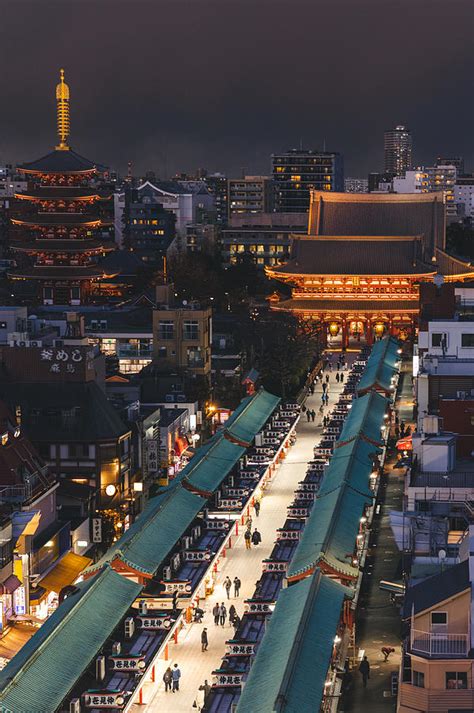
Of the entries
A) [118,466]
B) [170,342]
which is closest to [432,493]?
[118,466]

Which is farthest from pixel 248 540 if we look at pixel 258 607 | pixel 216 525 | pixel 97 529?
pixel 258 607

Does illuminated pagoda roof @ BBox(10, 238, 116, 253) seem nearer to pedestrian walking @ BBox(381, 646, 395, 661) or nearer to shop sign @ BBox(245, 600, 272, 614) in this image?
shop sign @ BBox(245, 600, 272, 614)

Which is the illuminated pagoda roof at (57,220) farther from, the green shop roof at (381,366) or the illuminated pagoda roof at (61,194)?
the green shop roof at (381,366)

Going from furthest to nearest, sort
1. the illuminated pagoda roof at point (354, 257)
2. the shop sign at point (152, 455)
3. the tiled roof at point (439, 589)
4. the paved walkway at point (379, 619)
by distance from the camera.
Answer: the illuminated pagoda roof at point (354, 257) → the shop sign at point (152, 455) → the paved walkway at point (379, 619) → the tiled roof at point (439, 589)

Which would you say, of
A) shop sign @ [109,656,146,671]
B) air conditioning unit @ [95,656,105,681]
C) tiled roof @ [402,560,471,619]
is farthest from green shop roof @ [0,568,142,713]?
tiled roof @ [402,560,471,619]

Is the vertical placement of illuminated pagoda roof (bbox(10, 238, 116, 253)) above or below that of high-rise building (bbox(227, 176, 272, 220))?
below

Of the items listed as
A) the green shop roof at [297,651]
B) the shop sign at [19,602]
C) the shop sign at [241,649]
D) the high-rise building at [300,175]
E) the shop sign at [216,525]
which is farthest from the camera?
the high-rise building at [300,175]

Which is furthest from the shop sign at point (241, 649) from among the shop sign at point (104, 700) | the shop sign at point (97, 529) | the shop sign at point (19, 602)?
the shop sign at point (97, 529)
